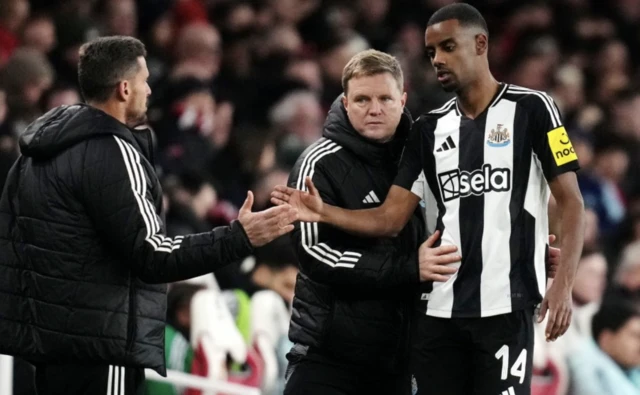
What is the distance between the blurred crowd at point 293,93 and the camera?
23.5ft

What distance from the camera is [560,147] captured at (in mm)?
4352

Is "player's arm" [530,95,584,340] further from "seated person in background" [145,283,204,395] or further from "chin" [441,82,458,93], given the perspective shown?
"seated person in background" [145,283,204,395]

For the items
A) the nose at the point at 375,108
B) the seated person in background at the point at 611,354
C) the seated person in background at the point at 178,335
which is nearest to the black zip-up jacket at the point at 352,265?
the nose at the point at 375,108

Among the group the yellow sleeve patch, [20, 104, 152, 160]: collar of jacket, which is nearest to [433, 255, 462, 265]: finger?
the yellow sleeve patch

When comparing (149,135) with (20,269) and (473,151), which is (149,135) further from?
(473,151)

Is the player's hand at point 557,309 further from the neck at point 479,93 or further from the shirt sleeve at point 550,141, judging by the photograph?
the neck at point 479,93

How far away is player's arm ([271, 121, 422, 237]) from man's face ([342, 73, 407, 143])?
0.47ft

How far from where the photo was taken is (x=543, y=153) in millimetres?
4371

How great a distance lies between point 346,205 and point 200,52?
14.6ft

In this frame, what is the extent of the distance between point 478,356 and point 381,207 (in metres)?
0.64

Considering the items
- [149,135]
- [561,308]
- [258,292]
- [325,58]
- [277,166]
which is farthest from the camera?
[325,58]

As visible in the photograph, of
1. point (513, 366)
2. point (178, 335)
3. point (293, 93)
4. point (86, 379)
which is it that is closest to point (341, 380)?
point (513, 366)

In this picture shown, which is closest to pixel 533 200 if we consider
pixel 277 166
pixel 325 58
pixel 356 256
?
pixel 356 256

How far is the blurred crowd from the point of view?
7.16 metres
